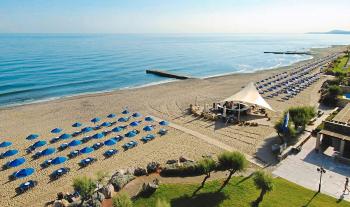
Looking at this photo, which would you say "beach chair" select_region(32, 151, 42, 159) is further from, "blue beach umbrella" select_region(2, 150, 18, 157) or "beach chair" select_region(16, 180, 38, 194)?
"beach chair" select_region(16, 180, 38, 194)

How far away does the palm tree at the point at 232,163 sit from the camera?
2025 centimetres

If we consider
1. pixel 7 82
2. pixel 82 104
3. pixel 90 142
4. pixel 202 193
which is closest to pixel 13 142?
pixel 90 142

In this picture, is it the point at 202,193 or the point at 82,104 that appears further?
the point at 82,104

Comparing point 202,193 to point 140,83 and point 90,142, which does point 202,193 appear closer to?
point 90,142

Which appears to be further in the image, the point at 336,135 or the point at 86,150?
the point at 86,150

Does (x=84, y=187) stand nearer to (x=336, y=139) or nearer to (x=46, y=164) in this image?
(x=46, y=164)

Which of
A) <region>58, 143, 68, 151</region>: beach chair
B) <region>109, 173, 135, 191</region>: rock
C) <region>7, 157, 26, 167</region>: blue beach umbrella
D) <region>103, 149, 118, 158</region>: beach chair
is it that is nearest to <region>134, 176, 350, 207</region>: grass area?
<region>109, 173, 135, 191</region>: rock

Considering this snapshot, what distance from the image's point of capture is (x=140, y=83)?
234ft

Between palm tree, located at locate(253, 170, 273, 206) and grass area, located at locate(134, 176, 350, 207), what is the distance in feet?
1.12

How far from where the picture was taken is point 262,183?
18.3 metres

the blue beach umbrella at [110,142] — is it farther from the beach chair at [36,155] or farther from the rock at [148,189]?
the rock at [148,189]

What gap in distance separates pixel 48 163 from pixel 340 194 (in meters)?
23.2

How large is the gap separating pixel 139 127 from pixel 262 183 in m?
20.3

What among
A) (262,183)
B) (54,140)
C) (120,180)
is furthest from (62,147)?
(262,183)
